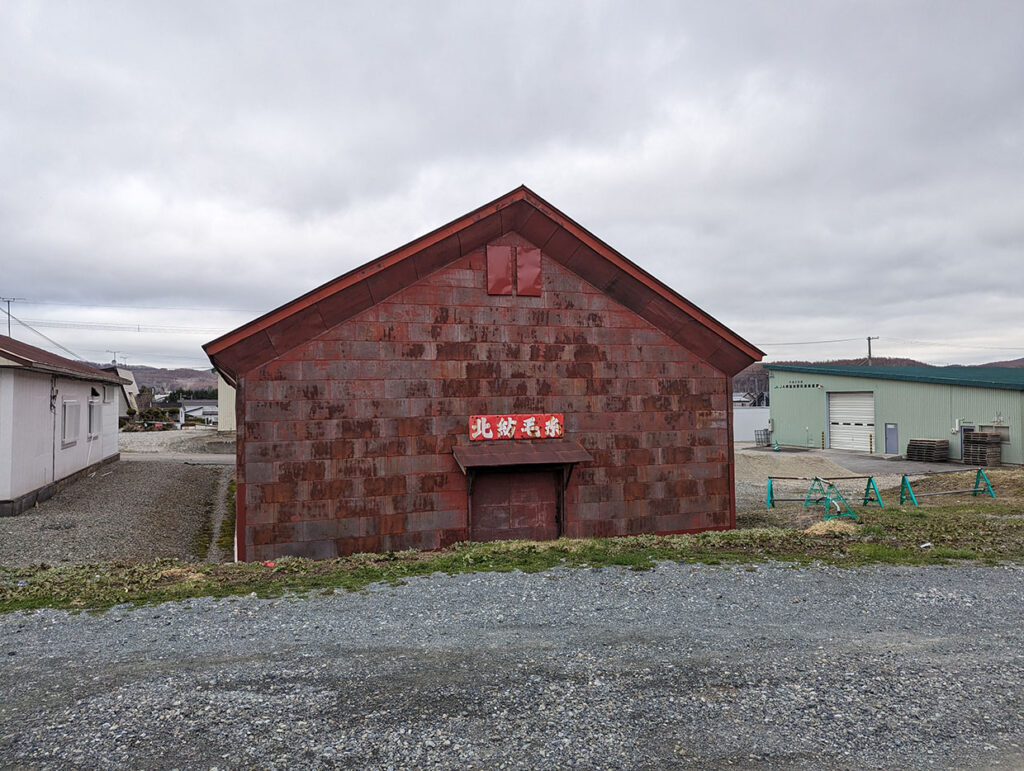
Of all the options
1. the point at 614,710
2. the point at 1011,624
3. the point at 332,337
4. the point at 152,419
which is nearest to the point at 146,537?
the point at 332,337

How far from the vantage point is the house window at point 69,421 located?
65.6ft

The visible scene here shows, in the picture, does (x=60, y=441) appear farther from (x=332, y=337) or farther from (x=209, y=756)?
(x=209, y=756)

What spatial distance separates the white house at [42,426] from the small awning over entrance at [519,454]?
11593 millimetres

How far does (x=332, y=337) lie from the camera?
1278 cm

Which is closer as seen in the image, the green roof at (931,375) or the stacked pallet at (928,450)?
the green roof at (931,375)

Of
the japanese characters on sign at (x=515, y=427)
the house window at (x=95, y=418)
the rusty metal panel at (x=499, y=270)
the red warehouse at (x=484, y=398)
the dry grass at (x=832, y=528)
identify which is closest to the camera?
the red warehouse at (x=484, y=398)

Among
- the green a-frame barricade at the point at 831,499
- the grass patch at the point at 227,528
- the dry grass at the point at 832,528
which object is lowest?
the grass patch at the point at 227,528

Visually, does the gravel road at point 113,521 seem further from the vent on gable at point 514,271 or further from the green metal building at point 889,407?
the green metal building at point 889,407

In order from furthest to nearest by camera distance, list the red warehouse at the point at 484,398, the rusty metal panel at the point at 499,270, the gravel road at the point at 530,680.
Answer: the rusty metal panel at the point at 499,270 → the red warehouse at the point at 484,398 → the gravel road at the point at 530,680

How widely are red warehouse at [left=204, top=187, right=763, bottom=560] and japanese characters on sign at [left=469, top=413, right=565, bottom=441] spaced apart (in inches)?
1.7

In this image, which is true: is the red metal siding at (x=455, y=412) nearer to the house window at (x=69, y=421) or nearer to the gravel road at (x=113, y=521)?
the gravel road at (x=113, y=521)

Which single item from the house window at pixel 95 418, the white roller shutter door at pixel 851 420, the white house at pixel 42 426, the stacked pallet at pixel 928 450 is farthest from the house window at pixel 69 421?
the white roller shutter door at pixel 851 420

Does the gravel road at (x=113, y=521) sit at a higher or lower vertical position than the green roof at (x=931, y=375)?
lower

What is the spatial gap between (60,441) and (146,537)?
6600 millimetres
